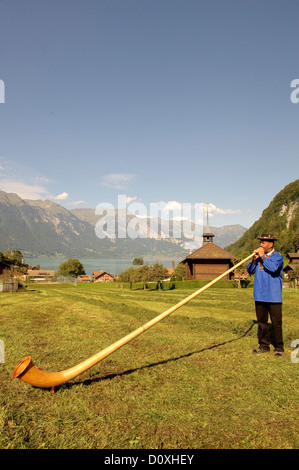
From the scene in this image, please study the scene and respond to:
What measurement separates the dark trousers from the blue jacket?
0.18m

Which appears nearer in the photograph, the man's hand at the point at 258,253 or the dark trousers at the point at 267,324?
the dark trousers at the point at 267,324

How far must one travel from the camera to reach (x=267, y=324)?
22.5 ft

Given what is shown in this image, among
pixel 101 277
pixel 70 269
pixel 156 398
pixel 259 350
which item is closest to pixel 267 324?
pixel 259 350

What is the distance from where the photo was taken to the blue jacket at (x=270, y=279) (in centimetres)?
679

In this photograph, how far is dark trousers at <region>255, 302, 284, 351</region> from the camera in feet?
21.5

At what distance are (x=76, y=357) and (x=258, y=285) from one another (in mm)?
4666

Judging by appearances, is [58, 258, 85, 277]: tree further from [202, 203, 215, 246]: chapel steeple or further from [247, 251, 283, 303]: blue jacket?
[247, 251, 283, 303]: blue jacket

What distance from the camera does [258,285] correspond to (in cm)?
710

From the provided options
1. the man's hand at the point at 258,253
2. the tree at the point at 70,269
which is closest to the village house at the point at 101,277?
the tree at the point at 70,269

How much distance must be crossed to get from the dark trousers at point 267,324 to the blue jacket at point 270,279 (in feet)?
0.58

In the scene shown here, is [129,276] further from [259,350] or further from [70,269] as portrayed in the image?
[70,269]

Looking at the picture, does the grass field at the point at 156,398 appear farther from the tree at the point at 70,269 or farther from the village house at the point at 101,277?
the village house at the point at 101,277

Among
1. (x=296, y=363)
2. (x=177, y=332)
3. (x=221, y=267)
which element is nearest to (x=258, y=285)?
(x=296, y=363)
